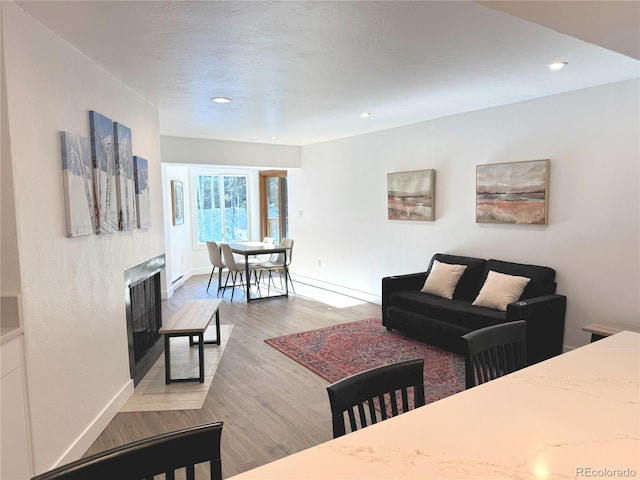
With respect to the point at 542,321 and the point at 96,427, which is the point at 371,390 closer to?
the point at 96,427

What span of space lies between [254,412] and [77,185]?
1875mm

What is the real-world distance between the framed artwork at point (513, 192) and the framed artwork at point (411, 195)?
65 cm

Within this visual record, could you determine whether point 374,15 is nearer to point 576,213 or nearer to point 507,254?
point 576,213

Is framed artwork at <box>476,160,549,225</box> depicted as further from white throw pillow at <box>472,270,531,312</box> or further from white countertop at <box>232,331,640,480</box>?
white countertop at <box>232,331,640,480</box>

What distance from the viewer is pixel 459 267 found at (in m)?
4.41

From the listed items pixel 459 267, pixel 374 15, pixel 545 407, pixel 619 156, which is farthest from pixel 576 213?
pixel 545 407

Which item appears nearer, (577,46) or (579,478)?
(579,478)

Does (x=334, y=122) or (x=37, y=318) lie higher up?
(x=334, y=122)

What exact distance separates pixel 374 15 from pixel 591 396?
6.07 ft

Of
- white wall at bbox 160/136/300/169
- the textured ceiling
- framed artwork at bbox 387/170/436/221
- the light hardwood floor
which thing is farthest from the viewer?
white wall at bbox 160/136/300/169

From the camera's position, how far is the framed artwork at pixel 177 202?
741 cm

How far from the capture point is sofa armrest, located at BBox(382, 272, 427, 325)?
4656mm

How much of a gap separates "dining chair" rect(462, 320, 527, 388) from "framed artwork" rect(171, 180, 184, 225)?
6.59 m

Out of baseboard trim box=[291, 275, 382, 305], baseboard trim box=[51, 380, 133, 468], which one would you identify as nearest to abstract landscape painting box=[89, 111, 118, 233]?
baseboard trim box=[51, 380, 133, 468]
